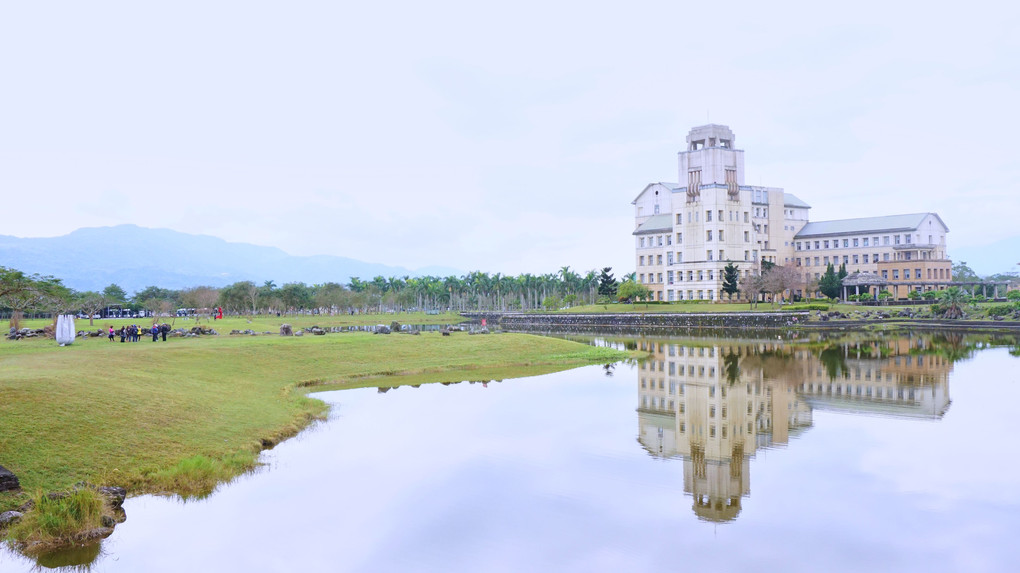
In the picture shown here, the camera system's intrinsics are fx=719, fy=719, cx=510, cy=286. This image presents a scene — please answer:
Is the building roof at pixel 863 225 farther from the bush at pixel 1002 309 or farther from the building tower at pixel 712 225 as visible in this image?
the bush at pixel 1002 309

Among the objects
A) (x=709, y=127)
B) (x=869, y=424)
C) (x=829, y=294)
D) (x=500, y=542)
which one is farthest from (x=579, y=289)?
(x=500, y=542)

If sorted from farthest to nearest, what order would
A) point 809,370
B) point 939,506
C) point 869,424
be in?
1. point 809,370
2. point 869,424
3. point 939,506

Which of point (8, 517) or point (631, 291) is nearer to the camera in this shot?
point (8, 517)

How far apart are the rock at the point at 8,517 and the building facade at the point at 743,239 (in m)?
108

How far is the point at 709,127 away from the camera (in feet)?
383

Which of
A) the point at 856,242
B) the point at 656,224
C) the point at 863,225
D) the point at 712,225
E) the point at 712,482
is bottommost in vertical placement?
the point at 712,482

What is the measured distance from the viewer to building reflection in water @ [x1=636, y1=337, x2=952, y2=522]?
20.2m

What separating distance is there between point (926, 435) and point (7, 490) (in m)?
25.4

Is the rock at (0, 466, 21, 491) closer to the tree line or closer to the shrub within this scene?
the shrub

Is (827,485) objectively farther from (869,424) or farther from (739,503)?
(869,424)

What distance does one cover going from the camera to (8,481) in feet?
49.2

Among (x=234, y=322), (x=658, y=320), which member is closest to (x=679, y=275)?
(x=658, y=320)

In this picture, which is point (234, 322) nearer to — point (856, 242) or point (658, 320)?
point (658, 320)

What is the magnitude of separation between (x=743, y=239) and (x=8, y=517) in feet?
372
